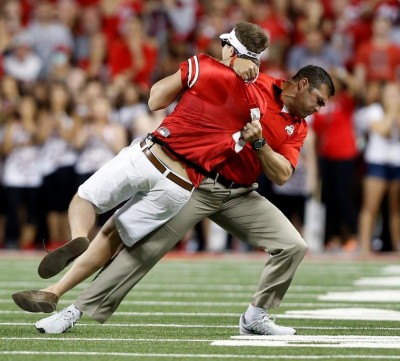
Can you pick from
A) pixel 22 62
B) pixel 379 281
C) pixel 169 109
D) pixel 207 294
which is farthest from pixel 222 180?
pixel 22 62

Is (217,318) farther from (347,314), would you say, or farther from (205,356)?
(205,356)

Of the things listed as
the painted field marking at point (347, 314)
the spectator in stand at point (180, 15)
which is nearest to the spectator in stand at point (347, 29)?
the spectator in stand at point (180, 15)

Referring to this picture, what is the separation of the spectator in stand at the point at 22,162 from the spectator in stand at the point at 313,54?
308 centimetres

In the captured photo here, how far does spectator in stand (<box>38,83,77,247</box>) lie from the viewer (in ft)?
45.6

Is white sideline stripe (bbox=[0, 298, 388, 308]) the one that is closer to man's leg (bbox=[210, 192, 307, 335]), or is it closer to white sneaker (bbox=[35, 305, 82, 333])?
man's leg (bbox=[210, 192, 307, 335])

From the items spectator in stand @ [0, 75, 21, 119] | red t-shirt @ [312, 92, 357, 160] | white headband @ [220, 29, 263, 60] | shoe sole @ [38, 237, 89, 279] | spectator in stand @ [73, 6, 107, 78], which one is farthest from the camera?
spectator in stand @ [73, 6, 107, 78]

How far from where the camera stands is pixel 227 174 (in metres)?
6.96

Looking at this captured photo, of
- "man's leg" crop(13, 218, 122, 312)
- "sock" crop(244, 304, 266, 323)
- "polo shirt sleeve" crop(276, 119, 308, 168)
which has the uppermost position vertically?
"polo shirt sleeve" crop(276, 119, 308, 168)

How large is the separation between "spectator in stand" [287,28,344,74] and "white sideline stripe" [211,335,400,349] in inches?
310

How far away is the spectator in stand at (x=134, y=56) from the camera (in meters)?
15.1

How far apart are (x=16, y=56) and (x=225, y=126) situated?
8820 mm

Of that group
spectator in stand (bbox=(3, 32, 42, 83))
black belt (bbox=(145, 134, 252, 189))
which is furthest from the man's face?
spectator in stand (bbox=(3, 32, 42, 83))

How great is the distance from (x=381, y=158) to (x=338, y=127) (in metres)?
0.61

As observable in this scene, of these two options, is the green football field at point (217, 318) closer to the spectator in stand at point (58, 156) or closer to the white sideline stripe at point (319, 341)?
the white sideline stripe at point (319, 341)
